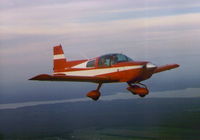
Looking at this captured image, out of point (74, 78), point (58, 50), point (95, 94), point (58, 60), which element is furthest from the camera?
point (58, 50)

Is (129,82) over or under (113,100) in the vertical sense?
over

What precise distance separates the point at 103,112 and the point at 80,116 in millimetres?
4489

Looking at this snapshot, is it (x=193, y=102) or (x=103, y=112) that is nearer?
(x=103, y=112)

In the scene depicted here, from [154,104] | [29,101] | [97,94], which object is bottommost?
[154,104]

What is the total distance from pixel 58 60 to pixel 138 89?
3738mm

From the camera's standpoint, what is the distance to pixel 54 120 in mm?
75375

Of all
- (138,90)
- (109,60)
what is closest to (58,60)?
(109,60)

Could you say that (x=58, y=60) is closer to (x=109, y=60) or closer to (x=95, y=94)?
(x=95, y=94)

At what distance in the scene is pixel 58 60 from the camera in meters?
16.5

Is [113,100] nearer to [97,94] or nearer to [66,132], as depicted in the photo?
[66,132]

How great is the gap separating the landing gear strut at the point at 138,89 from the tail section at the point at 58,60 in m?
2.99

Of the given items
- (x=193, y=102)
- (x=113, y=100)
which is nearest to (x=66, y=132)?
(x=113, y=100)

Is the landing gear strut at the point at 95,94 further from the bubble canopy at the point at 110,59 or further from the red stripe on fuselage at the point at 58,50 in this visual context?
the red stripe on fuselage at the point at 58,50

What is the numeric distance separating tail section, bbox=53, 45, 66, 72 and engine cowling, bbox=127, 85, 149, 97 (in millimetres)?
3031
